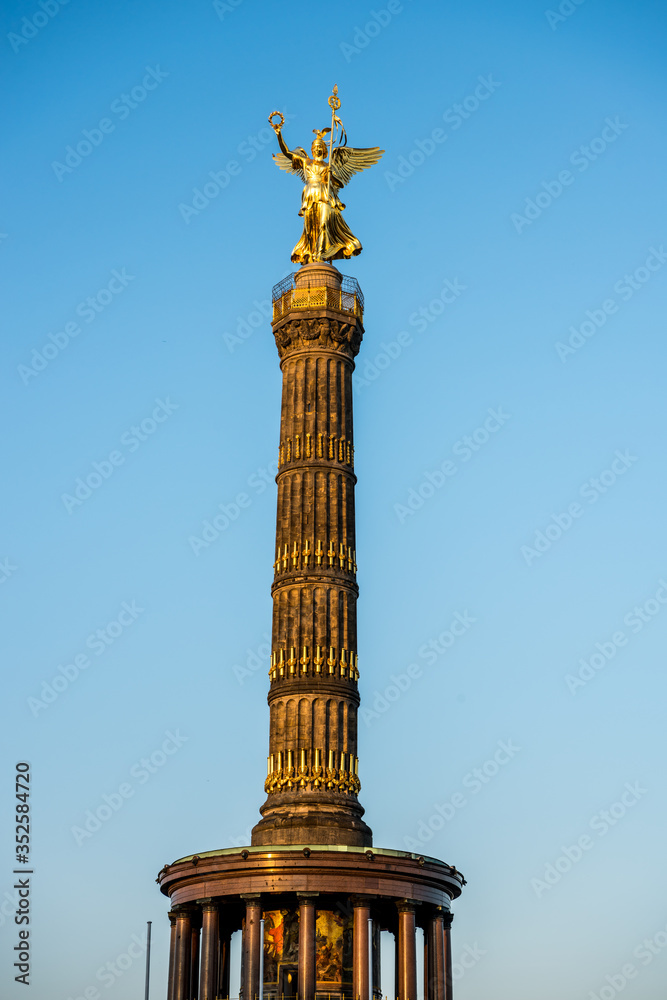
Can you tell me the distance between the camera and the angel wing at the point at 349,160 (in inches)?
2719

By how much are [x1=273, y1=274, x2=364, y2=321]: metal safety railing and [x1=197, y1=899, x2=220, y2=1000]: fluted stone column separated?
89.1 ft

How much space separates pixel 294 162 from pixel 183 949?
118ft

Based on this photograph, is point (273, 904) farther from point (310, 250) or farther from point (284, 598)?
point (310, 250)

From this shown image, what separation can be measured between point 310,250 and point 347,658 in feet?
65.9

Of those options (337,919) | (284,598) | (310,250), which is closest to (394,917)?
(337,919)

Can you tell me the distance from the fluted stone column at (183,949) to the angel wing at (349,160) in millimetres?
34335

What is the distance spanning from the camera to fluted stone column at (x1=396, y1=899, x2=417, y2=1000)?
54.2m

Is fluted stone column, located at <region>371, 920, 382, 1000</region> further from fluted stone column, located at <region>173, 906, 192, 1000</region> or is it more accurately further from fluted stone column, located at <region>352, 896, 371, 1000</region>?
fluted stone column, located at <region>173, 906, 192, 1000</region>

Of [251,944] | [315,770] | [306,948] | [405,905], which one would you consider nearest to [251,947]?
[251,944]

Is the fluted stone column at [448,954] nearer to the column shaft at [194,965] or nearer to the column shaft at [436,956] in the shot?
the column shaft at [436,956]

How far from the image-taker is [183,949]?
187ft

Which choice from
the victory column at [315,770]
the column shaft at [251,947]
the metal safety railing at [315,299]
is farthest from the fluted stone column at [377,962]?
the metal safety railing at [315,299]

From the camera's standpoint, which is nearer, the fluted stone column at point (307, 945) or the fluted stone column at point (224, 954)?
→ the fluted stone column at point (307, 945)

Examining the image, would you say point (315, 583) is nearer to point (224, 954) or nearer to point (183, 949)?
point (183, 949)
